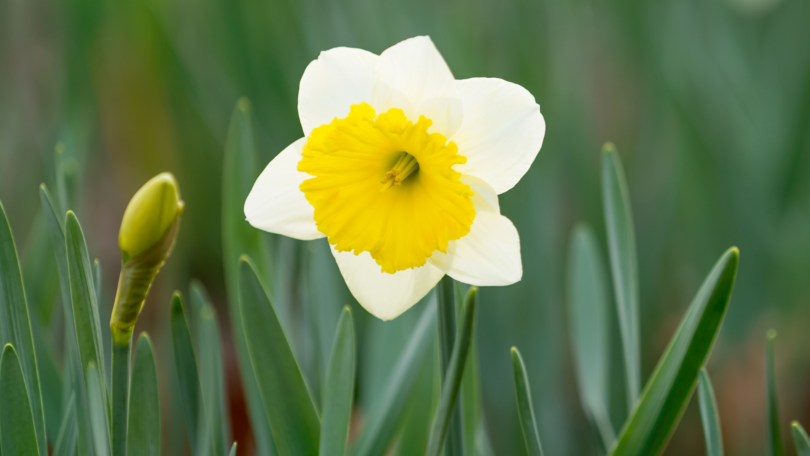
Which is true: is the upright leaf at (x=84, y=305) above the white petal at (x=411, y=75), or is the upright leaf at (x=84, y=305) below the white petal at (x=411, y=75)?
below

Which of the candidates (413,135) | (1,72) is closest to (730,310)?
(413,135)

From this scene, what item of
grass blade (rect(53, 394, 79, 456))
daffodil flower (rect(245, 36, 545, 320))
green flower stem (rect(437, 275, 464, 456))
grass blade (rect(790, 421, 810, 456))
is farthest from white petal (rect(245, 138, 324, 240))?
grass blade (rect(790, 421, 810, 456))

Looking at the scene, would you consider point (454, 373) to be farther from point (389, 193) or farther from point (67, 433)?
point (67, 433)

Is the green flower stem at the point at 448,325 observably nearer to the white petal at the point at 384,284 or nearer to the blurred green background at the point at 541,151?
the white petal at the point at 384,284

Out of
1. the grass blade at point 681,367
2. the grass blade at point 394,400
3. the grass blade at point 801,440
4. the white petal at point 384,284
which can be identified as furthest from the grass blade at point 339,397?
the grass blade at point 801,440

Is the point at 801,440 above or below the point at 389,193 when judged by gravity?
below

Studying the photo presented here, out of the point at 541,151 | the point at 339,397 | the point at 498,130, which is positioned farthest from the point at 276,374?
the point at 541,151

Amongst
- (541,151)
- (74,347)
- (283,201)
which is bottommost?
(74,347)

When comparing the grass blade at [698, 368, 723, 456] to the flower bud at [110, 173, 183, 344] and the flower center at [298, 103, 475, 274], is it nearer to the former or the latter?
the flower center at [298, 103, 475, 274]
